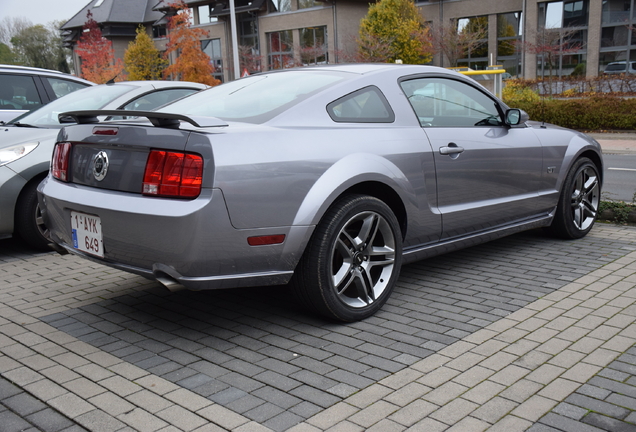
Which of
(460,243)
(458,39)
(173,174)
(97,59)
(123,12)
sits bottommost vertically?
(460,243)

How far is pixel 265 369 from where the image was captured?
3277mm

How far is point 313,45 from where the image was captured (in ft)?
149

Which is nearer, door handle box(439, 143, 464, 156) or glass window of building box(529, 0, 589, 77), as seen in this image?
door handle box(439, 143, 464, 156)

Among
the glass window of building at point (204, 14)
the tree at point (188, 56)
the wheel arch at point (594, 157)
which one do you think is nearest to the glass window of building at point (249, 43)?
the glass window of building at point (204, 14)

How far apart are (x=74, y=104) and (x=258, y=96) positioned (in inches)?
136

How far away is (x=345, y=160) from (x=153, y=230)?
46.8 inches

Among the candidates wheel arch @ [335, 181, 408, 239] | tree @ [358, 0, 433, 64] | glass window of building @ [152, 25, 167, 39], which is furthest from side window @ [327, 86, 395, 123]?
glass window of building @ [152, 25, 167, 39]

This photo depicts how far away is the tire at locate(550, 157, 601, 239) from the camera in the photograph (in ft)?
18.9

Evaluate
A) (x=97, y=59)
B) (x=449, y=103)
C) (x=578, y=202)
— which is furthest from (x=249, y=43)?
(x=449, y=103)

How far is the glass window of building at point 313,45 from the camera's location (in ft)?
145

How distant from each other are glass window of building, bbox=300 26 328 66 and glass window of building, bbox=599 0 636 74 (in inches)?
712

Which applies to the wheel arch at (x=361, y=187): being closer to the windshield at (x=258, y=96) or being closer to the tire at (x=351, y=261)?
the tire at (x=351, y=261)

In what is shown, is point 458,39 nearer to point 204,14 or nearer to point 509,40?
point 509,40

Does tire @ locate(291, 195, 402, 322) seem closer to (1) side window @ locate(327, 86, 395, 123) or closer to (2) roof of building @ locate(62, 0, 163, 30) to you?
(1) side window @ locate(327, 86, 395, 123)
